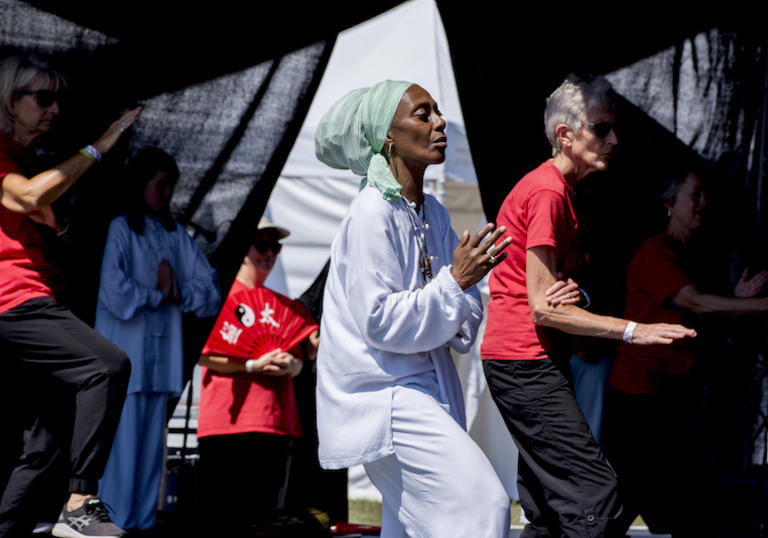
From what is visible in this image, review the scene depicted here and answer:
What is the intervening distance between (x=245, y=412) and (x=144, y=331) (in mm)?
841

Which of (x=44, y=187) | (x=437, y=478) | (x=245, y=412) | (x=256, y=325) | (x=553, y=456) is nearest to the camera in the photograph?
(x=437, y=478)

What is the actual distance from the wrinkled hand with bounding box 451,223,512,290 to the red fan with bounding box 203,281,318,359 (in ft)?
9.52

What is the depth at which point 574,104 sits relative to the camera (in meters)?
3.87

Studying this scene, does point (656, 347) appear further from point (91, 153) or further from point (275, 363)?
point (91, 153)

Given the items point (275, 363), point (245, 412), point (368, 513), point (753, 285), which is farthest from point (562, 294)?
point (368, 513)

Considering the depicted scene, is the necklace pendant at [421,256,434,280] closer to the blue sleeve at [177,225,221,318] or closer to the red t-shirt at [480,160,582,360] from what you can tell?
the red t-shirt at [480,160,582,360]

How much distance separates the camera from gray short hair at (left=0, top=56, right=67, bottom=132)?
4.20 m

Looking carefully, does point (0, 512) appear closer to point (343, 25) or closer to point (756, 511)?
point (343, 25)

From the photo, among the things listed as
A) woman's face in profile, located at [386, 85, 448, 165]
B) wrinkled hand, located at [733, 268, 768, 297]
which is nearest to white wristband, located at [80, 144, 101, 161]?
woman's face in profile, located at [386, 85, 448, 165]

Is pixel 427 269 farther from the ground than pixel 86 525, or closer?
farther from the ground

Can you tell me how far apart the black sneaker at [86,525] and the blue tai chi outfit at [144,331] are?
2.97 ft

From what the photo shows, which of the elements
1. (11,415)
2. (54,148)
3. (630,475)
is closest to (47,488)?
(11,415)

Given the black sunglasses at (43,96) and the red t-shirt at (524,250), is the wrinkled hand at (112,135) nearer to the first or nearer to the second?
the black sunglasses at (43,96)

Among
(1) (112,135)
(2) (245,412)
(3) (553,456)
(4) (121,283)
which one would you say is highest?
(1) (112,135)
